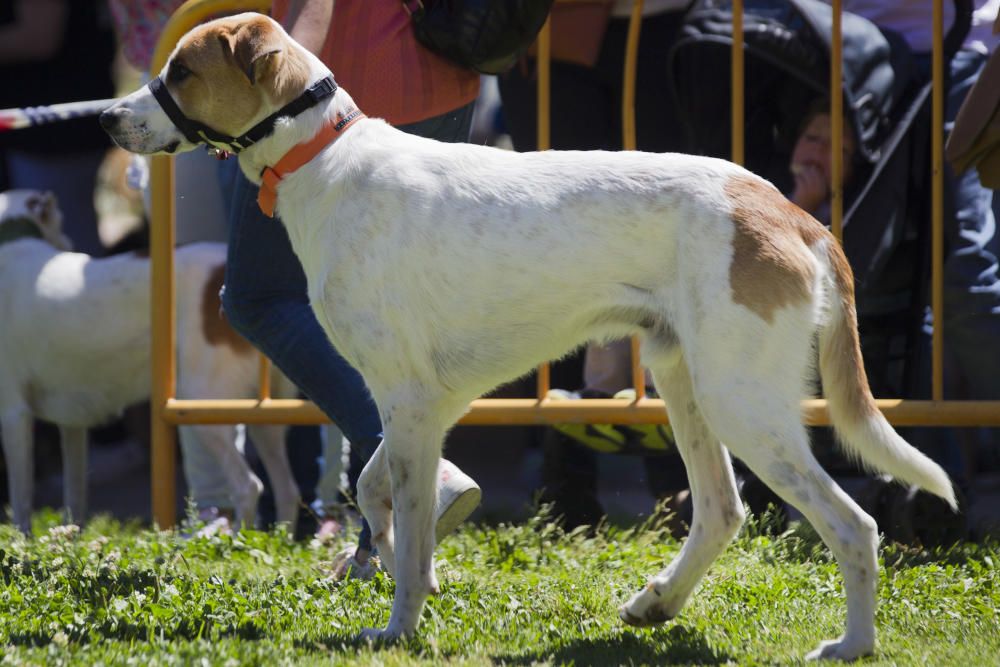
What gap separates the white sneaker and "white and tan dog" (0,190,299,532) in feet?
6.92

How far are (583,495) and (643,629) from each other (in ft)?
5.83

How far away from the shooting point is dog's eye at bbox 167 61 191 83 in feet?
10.2

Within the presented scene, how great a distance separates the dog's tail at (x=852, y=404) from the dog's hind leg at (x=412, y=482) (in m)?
0.88

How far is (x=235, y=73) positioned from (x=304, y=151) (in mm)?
232

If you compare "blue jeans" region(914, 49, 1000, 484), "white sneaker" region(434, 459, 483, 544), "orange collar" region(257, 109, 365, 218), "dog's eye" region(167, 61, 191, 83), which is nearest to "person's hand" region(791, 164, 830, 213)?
"blue jeans" region(914, 49, 1000, 484)

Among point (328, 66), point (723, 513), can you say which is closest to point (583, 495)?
point (723, 513)

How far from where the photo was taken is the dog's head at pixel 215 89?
3059 millimetres

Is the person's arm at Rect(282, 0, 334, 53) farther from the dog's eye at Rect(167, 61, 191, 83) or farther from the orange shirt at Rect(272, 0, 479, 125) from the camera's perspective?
the dog's eye at Rect(167, 61, 191, 83)

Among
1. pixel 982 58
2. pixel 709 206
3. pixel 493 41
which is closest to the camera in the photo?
pixel 709 206

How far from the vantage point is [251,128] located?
3.15 m

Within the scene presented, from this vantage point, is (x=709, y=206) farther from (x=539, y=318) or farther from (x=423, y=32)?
(x=423, y=32)

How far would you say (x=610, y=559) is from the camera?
12.8 feet

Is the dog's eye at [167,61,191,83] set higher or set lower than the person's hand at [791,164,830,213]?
higher

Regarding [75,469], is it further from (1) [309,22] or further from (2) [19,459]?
(1) [309,22]
